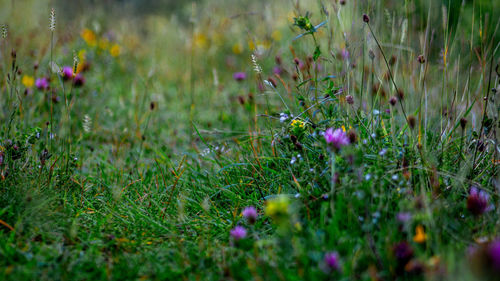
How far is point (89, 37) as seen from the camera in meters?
4.16

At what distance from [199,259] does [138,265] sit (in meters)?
0.18

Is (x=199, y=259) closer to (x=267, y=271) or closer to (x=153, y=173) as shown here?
(x=267, y=271)

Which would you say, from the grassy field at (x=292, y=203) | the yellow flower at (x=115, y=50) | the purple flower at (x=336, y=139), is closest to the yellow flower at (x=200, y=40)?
the yellow flower at (x=115, y=50)

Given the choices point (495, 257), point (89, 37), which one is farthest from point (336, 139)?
point (89, 37)

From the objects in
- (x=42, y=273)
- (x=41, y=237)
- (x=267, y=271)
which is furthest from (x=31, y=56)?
(x=267, y=271)

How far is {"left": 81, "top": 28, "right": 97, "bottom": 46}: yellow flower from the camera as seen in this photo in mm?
4117

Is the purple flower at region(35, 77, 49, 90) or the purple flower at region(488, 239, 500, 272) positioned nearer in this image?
the purple flower at region(488, 239, 500, 272)

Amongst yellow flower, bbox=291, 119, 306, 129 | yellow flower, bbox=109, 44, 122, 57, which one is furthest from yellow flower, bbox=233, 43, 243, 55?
yellow flower, bbox=291, 119, 306, 129

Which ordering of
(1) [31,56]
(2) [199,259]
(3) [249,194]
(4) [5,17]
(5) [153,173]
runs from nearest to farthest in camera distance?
(2) [199,259], (3) [249,194], (5) [153,173], (1) [31,56], (4) [5,17]

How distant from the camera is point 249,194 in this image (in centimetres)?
169

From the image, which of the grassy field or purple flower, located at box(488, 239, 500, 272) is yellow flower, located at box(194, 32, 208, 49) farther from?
purple flower, located at box(488, 239, 500, 272)

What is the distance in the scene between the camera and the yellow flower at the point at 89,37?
13.5 ft

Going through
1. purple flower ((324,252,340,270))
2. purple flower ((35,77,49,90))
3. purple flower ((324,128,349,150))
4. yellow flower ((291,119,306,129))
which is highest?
purple flower ((324,128,349,150))

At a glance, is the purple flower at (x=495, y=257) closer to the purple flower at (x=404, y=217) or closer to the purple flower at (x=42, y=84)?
the purple flower at (x=404, y=217)
